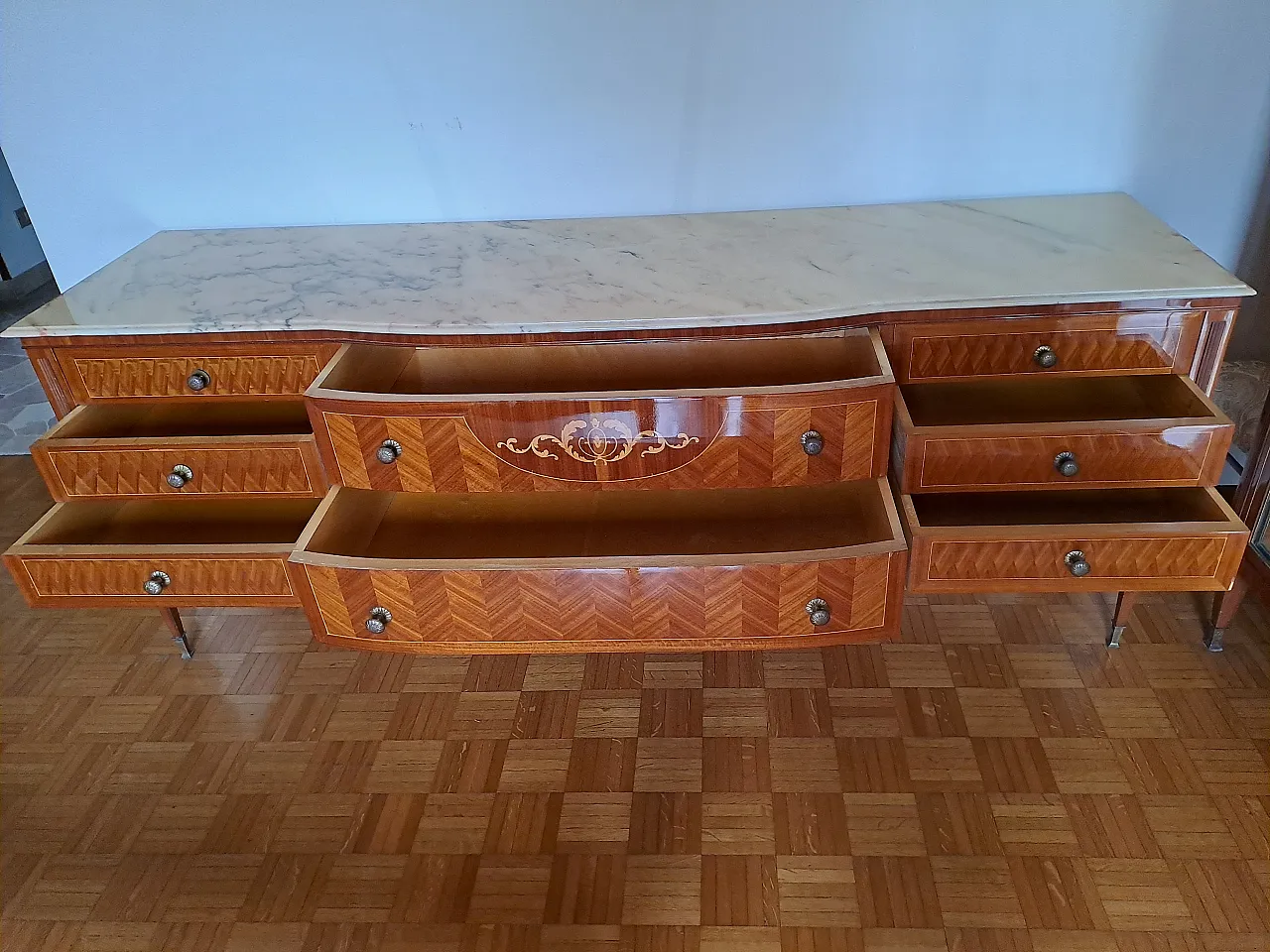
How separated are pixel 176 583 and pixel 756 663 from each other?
953mm

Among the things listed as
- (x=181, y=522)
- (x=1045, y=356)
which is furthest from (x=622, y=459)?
(x=181, y=522)

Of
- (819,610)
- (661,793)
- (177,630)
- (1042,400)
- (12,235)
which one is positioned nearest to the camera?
(819,610)

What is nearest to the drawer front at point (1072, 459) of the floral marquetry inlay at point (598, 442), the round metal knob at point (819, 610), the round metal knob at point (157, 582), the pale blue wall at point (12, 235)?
the round metal knob at point (819, 610)

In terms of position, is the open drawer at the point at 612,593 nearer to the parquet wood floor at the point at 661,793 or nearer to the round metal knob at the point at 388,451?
the round metal knob at the point at 388,451

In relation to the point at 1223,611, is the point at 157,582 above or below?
above

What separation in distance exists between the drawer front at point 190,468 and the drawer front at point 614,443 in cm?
12

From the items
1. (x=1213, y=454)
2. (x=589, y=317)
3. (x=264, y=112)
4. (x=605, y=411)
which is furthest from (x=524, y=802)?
(x=264, y=112)

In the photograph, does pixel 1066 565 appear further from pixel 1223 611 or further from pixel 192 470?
pixel 192 470

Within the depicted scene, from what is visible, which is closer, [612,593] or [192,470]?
[612,593]

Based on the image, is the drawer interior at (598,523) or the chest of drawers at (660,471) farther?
the drawer interior at (598,523)

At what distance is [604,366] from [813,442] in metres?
0.37

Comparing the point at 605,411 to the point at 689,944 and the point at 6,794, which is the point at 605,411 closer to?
the point at 689,944

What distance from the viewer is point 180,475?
1305 millimetres

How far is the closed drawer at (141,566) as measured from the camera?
50.4 inches
